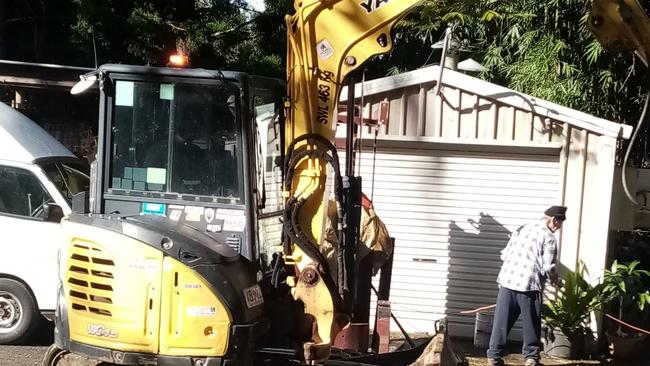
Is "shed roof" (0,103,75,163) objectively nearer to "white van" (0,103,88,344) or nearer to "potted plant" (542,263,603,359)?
"white van" (0,103,88,344)

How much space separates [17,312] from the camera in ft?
28.5

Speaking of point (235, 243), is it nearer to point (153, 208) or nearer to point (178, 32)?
point (153, 208)

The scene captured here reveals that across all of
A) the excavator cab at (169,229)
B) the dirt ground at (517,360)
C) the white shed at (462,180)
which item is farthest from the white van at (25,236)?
the dirt ground at (517,360)

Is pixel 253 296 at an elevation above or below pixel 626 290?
above

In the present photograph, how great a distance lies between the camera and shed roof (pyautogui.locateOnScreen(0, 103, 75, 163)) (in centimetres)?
888

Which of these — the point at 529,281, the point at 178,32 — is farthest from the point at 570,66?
the point at 178,32

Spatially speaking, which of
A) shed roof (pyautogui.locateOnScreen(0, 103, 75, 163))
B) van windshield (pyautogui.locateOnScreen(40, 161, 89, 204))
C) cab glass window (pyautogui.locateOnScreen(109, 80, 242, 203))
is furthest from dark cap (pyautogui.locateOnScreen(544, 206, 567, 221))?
shed roof (pyautogui.locateOnScreen(0, 103, 75, 163))

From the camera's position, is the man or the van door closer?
the man

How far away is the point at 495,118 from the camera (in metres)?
9.52

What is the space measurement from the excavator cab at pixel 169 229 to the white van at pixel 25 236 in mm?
2883

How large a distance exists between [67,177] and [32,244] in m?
0.97

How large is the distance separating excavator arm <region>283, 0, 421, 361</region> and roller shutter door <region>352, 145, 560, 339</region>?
383cm

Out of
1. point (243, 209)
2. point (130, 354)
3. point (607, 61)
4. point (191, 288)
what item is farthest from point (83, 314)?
point (607, 61)

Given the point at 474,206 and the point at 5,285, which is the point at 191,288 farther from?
the point at 474,206
